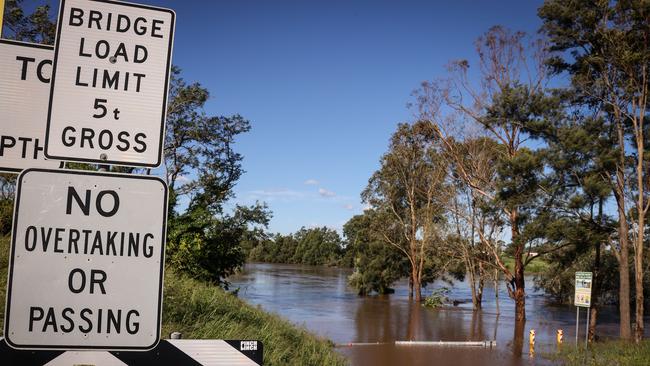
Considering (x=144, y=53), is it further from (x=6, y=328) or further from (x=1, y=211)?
(x=1, y=211)

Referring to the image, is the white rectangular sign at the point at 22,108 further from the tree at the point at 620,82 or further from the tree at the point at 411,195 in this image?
the tree at the point at 411,195

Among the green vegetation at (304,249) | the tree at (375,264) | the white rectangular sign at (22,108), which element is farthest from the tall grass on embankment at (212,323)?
the green vegetation at (304,249)

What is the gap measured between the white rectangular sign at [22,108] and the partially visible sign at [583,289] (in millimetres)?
20990

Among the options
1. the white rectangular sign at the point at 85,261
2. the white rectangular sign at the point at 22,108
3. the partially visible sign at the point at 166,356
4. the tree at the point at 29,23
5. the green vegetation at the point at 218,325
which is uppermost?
the tree at the point at 29,23

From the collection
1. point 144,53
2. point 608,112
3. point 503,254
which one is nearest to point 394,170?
point 503,254

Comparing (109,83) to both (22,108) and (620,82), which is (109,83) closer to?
(22,108)

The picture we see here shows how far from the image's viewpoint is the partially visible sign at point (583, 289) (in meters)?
20.5

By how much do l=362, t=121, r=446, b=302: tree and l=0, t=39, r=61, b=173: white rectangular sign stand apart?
40.0 m

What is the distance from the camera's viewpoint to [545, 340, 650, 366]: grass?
14.6m

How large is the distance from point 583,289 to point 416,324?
13.3 meters

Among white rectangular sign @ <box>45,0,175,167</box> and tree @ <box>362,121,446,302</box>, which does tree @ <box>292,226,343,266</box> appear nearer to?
tree @ <box>362,121,446,302</box>

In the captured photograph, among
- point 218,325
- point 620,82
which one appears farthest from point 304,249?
point 218,325

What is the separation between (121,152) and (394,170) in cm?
4727

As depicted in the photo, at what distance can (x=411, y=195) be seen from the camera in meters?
48.2
